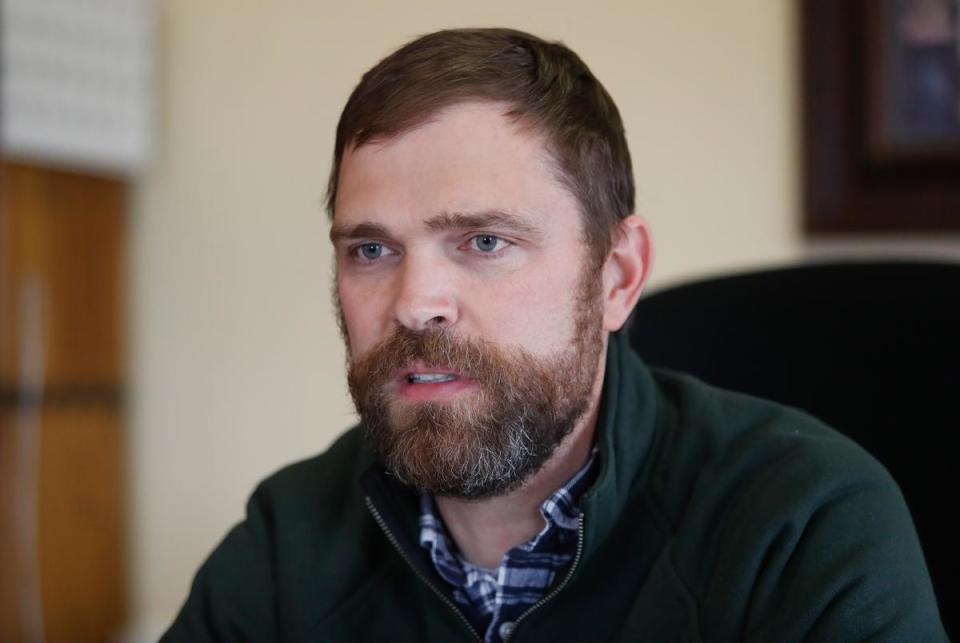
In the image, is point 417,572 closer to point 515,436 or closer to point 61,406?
point 515,436

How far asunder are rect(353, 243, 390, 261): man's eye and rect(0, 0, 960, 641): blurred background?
1.16m

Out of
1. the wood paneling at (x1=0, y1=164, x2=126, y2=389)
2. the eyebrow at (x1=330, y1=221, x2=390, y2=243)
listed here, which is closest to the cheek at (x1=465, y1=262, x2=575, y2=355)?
the eyebrow at (x1=330, y1=221, x2=390, y2=243)

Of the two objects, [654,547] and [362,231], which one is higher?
[362,231]

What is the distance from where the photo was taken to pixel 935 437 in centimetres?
112

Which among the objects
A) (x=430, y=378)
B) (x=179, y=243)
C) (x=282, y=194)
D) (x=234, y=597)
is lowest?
(x=234, y=597)

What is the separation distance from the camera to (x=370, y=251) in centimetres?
113

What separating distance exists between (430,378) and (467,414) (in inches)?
1.9

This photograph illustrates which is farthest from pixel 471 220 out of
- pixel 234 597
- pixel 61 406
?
pixel 61 406

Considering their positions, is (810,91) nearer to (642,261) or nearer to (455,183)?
(642,261)

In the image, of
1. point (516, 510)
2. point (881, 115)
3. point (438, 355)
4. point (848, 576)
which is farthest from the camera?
point (881, 115)

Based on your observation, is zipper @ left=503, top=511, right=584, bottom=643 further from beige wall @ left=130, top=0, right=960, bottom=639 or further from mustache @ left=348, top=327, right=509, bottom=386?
beige wall @ left=130, top=0, right=960, bottom=639

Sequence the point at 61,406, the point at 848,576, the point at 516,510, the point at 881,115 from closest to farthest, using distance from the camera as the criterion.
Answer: the point at 848,576 < the point at 516,510 < the point at 881,115 < the point at 61,406

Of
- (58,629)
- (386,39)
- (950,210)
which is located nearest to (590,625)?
(950,210)

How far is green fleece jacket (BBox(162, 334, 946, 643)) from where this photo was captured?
3.05 ft
